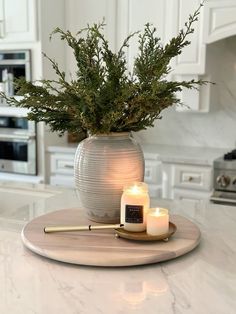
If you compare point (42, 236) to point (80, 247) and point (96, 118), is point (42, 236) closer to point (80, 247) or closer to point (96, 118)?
point (80, 247)

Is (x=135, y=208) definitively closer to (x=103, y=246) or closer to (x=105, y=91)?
(x=103, y=246)

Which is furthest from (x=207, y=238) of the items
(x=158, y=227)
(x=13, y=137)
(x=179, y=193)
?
(x=13, y=137)

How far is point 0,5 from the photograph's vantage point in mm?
3002

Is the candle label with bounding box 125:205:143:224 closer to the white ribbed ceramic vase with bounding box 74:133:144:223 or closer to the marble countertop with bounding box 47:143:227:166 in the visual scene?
the white ribbed ceramic vase with bounding box 74:133:144:223

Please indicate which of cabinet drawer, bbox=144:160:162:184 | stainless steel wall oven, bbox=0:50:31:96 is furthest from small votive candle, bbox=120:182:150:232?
stainless steel wall oven, bbox=0:50:31:96

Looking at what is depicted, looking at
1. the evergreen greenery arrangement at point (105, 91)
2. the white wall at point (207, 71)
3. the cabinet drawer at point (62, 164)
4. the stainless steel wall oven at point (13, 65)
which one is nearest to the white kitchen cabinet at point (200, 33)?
the white wall at point (207, 71)

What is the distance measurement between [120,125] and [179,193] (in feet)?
5.31

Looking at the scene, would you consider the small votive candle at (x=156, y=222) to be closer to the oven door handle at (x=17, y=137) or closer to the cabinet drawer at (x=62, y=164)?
the cabinet drawer at (x=62, y=164)

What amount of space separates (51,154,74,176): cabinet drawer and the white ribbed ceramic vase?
1.87 metres

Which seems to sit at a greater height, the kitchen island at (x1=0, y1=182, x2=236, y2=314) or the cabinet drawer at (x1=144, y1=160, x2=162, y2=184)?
the kitchen island at (x1=0, y1=182, x2=236, y2=314)

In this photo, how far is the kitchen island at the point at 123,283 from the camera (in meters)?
0.76

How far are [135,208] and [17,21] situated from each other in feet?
7.74

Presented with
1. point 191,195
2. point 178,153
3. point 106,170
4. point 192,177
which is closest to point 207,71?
point 178,153

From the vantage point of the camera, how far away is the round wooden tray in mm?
935
